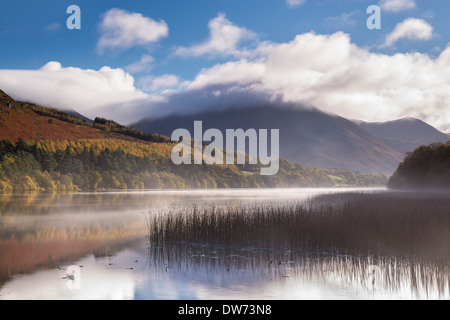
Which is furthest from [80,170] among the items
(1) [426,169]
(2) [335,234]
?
(2) [335,234]

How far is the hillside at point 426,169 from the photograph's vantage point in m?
65.9

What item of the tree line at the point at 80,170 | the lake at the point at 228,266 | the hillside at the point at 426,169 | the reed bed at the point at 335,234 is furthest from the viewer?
the tree line at the point at 80,170

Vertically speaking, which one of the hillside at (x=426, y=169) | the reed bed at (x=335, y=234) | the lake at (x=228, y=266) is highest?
the hillside at (x=426, y=169)

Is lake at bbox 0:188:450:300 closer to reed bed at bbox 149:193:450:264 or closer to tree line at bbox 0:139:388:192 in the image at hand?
reed bed at bbox 149:193:450:264

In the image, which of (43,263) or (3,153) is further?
(3,153)

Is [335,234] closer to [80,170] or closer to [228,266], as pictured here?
[228,266]

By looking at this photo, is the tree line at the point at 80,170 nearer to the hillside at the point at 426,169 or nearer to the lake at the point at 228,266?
the hillside at the point at 426,169

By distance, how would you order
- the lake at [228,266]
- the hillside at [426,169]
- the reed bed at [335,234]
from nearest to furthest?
the lake at [228,266] < the reed bed at [335,234] < the hillside at [426,169]

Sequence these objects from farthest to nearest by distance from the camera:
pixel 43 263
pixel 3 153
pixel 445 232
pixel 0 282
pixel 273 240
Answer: pixel 3 153 < pixel 273 240 < pixel 445 232 < pixel 43 263 < pixel 0 282

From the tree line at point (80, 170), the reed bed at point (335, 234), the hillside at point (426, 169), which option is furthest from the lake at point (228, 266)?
the tree line at point (80, 170)

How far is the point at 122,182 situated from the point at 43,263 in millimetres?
137077
